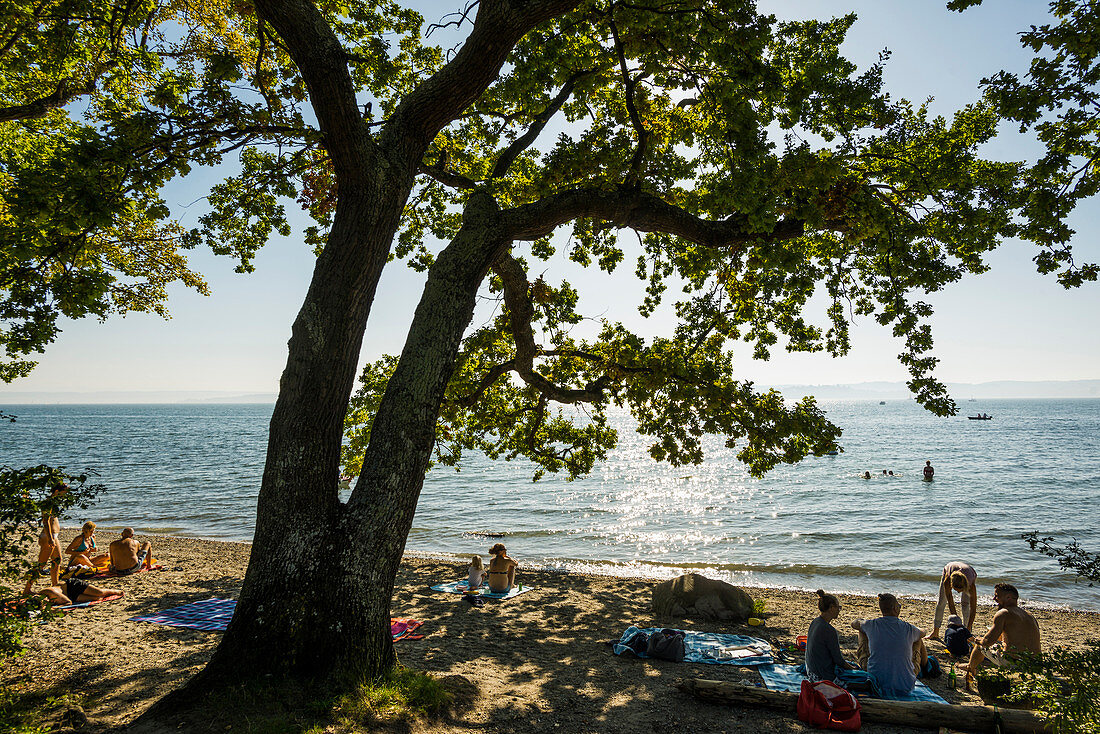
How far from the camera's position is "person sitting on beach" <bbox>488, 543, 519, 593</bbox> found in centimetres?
1318

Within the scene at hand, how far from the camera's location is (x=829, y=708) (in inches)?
249

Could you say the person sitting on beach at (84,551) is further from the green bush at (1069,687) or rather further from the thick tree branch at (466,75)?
the green bush at (1069,687)

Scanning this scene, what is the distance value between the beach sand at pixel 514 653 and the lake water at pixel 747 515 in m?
5.43

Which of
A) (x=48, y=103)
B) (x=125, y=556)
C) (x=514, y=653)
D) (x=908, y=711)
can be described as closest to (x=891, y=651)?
(x=908, y=711)

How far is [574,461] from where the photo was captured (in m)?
15.0

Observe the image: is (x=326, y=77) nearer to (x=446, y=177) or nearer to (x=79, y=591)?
(x=446, y=177)

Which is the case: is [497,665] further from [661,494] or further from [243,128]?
[661,494]

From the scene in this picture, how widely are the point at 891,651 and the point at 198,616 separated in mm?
11328

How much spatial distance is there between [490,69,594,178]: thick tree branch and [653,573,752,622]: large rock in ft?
31.2

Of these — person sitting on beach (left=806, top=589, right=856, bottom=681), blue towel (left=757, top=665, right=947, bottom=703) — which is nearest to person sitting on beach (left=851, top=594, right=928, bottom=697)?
blue towel (left=757, top=665, right=947, bottom=703)

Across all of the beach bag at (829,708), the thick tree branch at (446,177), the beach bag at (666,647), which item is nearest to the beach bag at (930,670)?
the beach bag at (829,708)

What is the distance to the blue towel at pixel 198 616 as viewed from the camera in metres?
9.11

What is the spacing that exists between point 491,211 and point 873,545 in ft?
77.6

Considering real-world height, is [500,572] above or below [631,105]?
below
